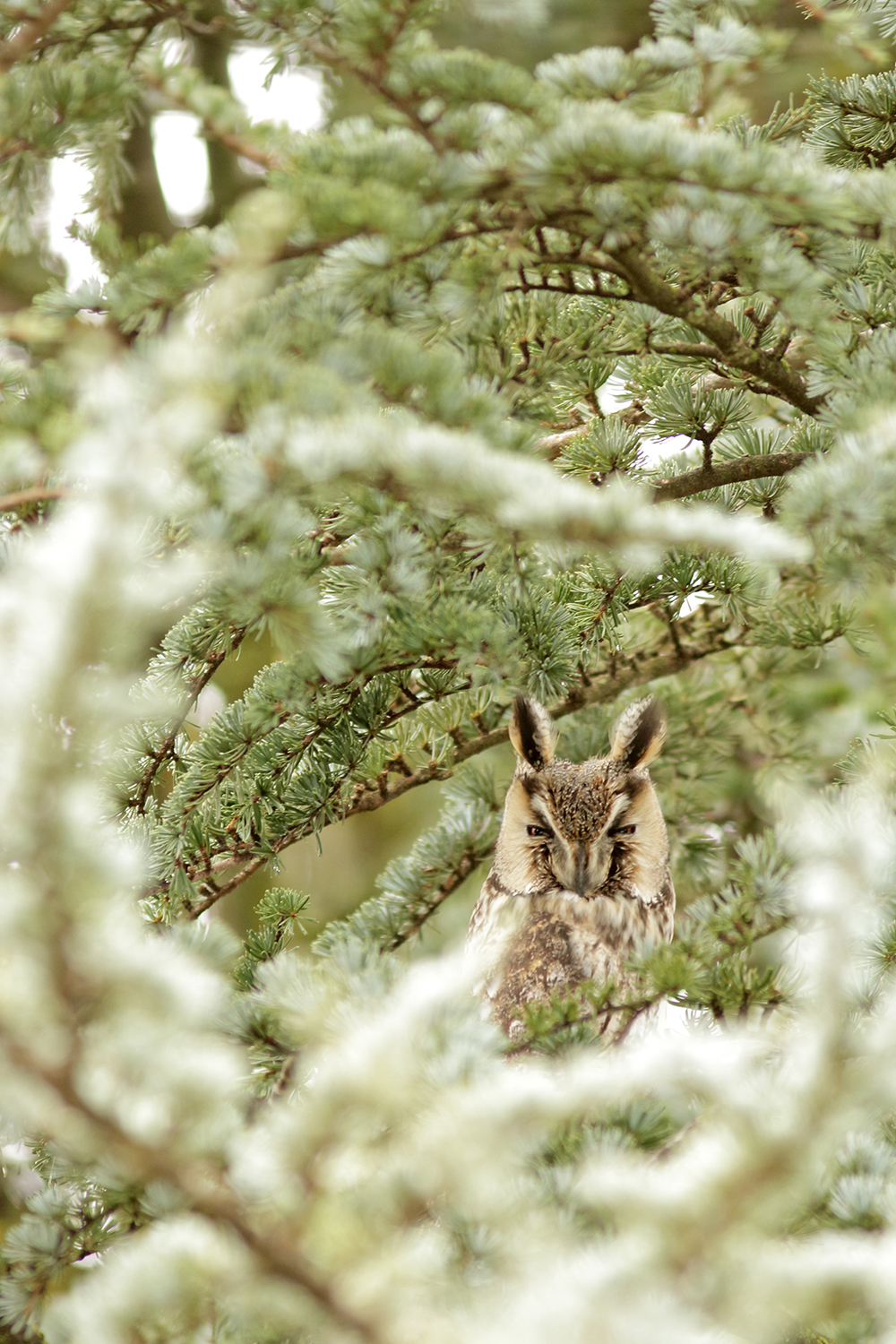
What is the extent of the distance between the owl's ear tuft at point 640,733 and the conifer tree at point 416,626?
338 mm

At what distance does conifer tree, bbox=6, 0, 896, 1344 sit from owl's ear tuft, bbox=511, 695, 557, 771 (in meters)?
0.26

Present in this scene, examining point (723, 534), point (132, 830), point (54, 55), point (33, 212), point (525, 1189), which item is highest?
point (54, 55)

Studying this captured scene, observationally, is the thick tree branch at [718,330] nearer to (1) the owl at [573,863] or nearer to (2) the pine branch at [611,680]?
(2) the pine branch at [611,680]

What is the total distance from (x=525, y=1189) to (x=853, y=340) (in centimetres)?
92

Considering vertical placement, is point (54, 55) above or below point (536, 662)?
above

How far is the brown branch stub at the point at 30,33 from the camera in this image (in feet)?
3.42

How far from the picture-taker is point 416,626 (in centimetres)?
120

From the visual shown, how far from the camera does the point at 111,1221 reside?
3.56 ft

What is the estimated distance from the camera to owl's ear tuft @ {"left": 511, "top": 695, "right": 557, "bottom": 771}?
→ 203 centimetres

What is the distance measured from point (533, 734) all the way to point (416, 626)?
93 centimetres

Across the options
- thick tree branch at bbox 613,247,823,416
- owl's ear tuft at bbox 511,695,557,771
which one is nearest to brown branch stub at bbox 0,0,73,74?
thick tree branch at bbox 613,247,823,416

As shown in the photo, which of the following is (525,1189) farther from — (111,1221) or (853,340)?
(853,340)

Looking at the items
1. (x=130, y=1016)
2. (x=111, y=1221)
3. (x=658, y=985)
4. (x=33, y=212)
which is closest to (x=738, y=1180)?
(x=130, y=1016)

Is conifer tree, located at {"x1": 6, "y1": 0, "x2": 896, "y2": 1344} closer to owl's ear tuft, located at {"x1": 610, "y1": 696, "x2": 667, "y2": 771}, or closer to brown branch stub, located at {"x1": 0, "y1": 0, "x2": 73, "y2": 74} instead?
brown branch stub, located at {"x1": 0, "y1": 0, "x2": 73, "y2": 74}
